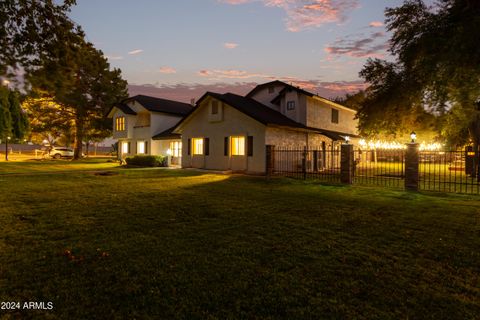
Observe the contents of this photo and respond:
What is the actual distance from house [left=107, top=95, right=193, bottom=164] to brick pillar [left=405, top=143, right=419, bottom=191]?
2215 cm

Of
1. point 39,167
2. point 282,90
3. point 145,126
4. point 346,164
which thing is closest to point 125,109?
point 145,126

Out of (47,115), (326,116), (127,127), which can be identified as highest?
(47,115)

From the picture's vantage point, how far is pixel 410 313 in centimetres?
298

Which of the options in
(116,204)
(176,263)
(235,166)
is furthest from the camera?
(235,166)

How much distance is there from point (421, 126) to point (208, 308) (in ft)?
80.3

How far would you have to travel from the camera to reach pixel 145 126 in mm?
32031

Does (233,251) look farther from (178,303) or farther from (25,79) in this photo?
(25,79)

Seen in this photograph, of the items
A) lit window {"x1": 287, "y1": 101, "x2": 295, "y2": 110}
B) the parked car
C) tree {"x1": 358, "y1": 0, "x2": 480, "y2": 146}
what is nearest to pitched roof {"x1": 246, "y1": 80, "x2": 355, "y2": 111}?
lit window {"x1": 287, "y1": 101, "x2": 295, "y2": 110}

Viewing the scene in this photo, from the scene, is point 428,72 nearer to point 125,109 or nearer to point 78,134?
point 125,109

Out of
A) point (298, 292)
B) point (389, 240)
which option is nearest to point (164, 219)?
point (298, 292)

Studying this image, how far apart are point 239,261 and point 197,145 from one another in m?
20.5

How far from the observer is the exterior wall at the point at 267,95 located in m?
25.2

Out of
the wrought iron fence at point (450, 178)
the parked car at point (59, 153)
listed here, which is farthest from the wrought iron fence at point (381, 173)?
the parked car at point (59, 153)

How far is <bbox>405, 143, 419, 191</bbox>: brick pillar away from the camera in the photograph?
40.0 feet
